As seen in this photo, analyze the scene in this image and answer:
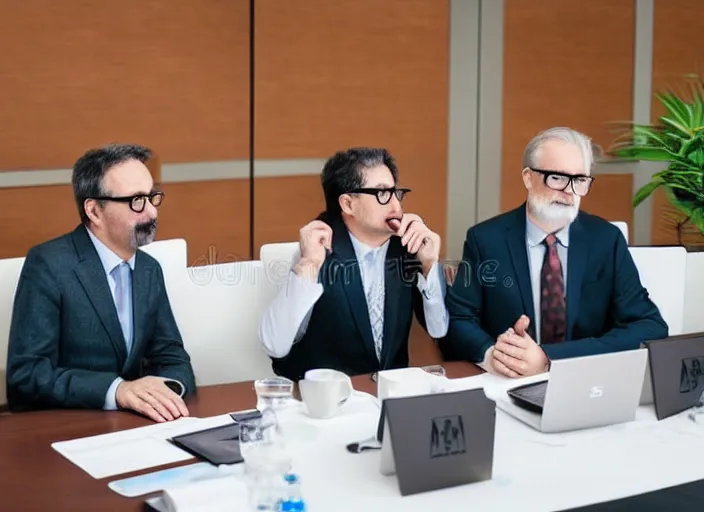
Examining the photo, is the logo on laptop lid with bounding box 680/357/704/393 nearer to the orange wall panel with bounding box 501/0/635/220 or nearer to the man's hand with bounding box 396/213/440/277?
the man's hand with bounding box 396/213/440/277

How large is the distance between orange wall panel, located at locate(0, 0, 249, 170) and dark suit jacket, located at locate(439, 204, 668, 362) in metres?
1.90

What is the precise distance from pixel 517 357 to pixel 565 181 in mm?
675

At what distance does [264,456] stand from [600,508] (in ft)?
2.07

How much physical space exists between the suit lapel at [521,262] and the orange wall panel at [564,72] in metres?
2.39

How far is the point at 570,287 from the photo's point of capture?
323cm

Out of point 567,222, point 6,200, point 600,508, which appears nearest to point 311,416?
point 600,508

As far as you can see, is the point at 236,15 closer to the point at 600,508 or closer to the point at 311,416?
the point at 311,416

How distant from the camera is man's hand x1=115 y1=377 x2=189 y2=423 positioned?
243cm

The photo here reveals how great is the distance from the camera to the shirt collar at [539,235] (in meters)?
3.27

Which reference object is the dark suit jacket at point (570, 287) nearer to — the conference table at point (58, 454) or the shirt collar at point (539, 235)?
the shirt collar at point (539, 235)

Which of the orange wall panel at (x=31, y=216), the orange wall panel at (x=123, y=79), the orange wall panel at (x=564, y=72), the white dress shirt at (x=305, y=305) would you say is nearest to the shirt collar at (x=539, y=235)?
the white dress shirt at (x=305, y=305)

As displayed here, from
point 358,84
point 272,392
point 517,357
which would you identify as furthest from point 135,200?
point 358,84

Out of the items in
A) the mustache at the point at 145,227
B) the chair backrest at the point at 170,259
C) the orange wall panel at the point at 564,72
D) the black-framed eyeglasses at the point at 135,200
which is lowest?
the chair backrest at the point at 170,259

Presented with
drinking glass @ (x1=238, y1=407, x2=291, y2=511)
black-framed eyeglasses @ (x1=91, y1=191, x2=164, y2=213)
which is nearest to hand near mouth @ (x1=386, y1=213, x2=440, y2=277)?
black-framed eyeglasses @ (x1=91, y1=191, x2=164, y2=213)
